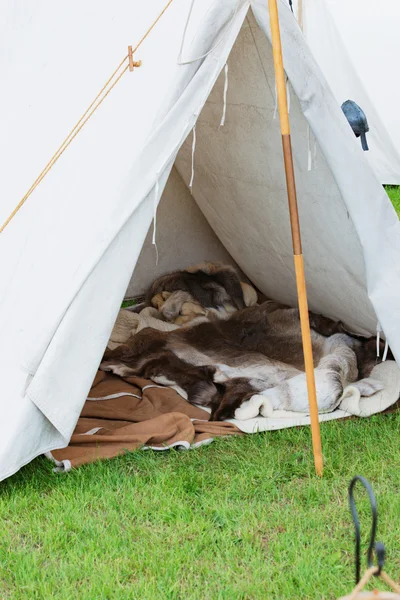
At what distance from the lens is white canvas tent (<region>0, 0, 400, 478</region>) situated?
2434 millimetres

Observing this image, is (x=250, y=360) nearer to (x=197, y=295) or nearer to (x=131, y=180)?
(x=197, y=295)

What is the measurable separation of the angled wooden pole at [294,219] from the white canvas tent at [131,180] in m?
Answer: 0.12

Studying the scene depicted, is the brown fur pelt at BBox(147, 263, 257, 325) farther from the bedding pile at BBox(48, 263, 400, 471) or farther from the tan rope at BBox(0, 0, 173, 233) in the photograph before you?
the tan rope at BBox(0, 0, 173, 233)

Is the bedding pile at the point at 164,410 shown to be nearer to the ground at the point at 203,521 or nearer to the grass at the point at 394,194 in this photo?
the ground at the point at 203,521

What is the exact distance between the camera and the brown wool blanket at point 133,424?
2.68 m

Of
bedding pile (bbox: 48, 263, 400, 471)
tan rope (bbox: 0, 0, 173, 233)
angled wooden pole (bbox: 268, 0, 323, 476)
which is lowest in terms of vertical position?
bedding pile (bbox: 48, 263, 400, 471)

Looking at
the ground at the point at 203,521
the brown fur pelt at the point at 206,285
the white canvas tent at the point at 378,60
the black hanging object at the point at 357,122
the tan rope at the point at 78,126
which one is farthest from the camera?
the white canvas tent at the point at 378,60

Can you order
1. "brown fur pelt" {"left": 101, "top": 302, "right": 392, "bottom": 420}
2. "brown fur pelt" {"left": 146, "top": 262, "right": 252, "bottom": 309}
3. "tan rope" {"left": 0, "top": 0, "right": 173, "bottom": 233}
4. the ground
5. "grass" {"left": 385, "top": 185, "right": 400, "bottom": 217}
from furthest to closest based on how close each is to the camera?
"grass" {"left": 385, "top": 185, "right": 400, "bottom": 217} → "brown fur pelt" {"left": 146, "top": 262, "right": 252, "bottom": 309} → "brown fur pelt" {"left": 101, "top": 302, "right": 392, "bottom": 420} → "tan rope" {"left": 0, "top": 0, "right": 173, "bottom": 233} → the ground

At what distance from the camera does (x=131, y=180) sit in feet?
8.05

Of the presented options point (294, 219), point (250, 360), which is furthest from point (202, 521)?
point (250, 360)

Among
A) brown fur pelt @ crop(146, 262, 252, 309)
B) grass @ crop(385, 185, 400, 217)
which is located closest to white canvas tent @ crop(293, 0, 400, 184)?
grass @ crop(385, 185, 400, 217)

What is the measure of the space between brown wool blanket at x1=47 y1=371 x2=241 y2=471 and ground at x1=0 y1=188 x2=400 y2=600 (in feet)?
0.16

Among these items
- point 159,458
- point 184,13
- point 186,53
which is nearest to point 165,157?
point 186,53

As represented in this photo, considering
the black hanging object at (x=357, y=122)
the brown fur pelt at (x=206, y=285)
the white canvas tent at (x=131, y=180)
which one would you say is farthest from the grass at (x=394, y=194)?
the white canvas tent at (x=131, y=180)
